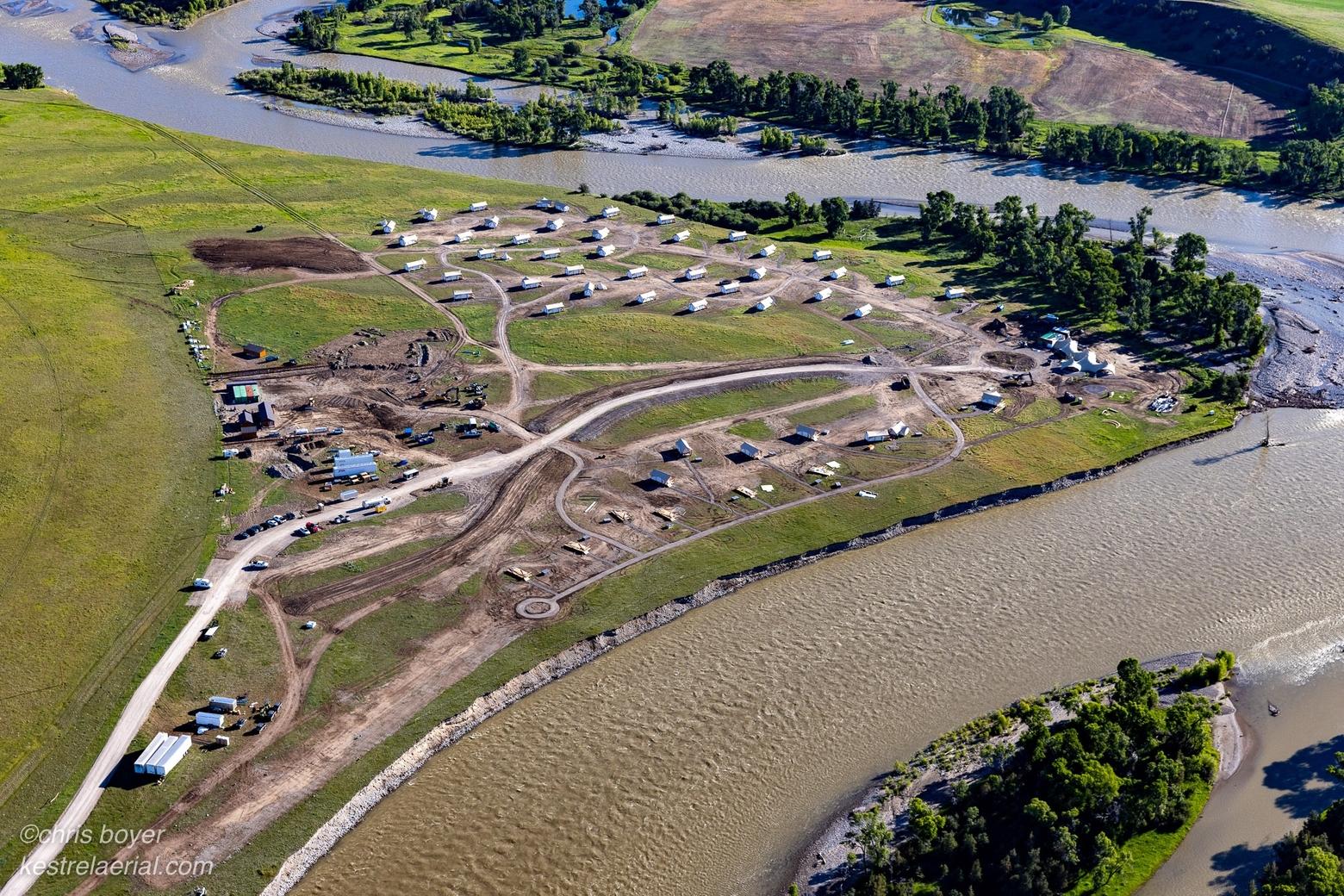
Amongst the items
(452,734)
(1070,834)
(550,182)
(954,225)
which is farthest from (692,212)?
(1070,834)

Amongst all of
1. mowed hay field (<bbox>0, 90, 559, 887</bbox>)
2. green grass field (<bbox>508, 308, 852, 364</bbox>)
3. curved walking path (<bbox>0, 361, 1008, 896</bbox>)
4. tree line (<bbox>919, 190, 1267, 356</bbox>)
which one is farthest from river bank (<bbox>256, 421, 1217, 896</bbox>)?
green grass field (<bbox>508, 308, 852, 364</bbox>)

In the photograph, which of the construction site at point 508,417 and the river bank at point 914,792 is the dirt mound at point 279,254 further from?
the river bank at point 914,792

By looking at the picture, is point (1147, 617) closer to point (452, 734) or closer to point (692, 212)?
point (452, 734)

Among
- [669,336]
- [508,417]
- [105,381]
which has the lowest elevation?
[508,417]

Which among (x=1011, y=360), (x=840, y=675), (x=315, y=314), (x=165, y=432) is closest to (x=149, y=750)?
(x=165, y=432)

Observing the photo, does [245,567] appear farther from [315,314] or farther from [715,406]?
[715,406]

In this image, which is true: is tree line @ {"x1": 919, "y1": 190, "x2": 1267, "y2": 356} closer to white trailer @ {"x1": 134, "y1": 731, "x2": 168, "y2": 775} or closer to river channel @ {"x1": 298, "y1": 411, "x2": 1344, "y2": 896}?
river channel @ {"x1": 298, "y1": 411, "x2": 1344, "y2": 896}
